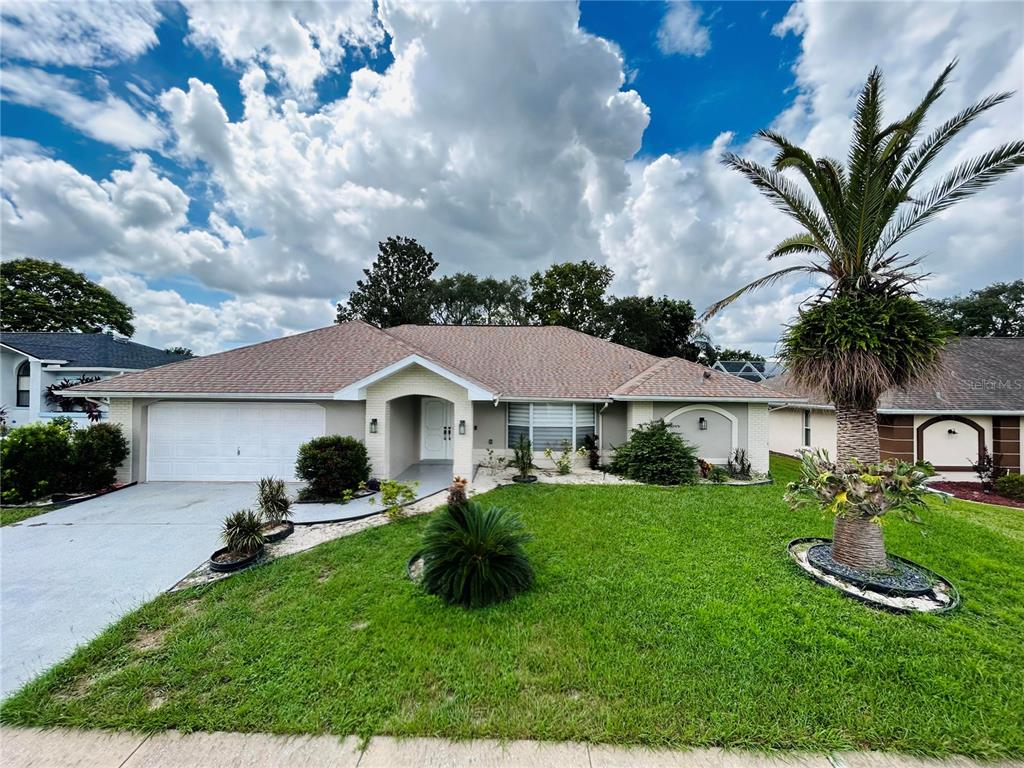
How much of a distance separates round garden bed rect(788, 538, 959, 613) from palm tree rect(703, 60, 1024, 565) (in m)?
0.31

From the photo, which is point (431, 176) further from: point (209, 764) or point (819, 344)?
point (209, 764)

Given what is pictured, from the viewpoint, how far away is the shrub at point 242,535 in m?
6.12

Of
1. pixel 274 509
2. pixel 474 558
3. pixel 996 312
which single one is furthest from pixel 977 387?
pixel 996 312

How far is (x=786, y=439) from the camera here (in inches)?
720

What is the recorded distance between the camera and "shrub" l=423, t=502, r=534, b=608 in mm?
4863

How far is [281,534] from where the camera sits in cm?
724

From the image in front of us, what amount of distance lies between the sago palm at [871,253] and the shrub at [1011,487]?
10.7 metres

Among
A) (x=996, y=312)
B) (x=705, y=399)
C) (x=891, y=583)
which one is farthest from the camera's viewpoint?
(x=996, y=312)

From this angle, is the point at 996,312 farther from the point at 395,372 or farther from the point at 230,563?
the point at 230,563

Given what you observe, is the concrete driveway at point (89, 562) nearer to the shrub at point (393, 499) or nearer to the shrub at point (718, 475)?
the shrub at point (393, 499)

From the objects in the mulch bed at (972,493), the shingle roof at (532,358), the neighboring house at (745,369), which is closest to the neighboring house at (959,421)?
the mulch bed at (972,493)

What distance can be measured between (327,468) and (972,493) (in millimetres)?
19175

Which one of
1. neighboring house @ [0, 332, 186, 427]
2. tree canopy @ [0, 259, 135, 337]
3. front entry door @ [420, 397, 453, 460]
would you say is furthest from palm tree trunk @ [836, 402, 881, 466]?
tree canopy @ [0, 259, 135, 337]

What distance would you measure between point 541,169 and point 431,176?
4781 millimetres
